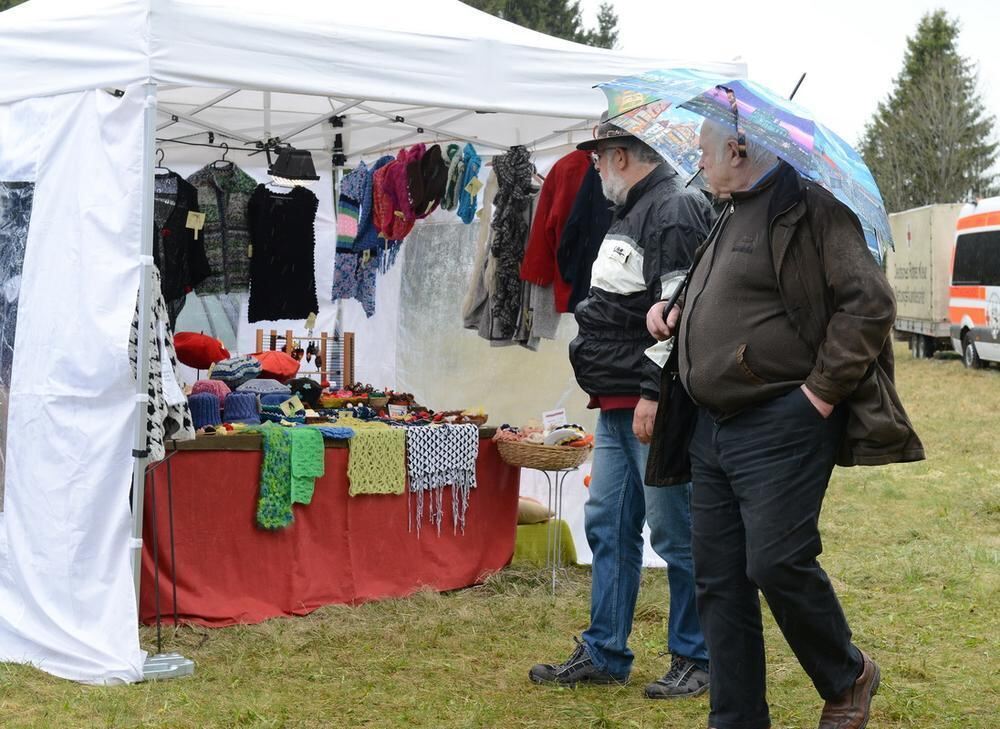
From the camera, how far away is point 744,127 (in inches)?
111

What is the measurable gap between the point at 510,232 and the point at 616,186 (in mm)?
2044

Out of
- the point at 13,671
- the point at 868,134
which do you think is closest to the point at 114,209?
the point at 13,671

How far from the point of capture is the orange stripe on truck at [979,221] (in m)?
16.8

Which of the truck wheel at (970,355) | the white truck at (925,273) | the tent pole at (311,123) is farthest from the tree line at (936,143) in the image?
the tent pole at (311,123)

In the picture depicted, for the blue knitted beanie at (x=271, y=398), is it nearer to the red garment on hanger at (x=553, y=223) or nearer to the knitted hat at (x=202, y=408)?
the knitted hat at (x=202, y=408)

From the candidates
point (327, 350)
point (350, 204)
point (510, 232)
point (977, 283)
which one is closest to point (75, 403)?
point (510, 232)

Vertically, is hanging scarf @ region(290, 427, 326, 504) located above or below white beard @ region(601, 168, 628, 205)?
below

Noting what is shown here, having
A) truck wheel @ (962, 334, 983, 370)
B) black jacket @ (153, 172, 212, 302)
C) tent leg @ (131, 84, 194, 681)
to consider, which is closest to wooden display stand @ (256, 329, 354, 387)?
black jacket @ (153, 172, 212, 302)

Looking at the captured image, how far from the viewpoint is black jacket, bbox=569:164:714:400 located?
3805 mm

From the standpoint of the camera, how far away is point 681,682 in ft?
13.0

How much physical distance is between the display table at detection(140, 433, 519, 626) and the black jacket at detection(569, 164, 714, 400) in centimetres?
167

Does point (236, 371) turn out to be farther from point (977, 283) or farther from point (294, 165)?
point (977, 283)

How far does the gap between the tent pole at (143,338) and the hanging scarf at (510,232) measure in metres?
2.23

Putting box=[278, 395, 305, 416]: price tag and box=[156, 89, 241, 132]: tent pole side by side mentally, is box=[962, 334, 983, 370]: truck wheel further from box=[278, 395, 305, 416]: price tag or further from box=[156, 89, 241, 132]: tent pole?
box=[278, 395, 305, 416]: price tag
